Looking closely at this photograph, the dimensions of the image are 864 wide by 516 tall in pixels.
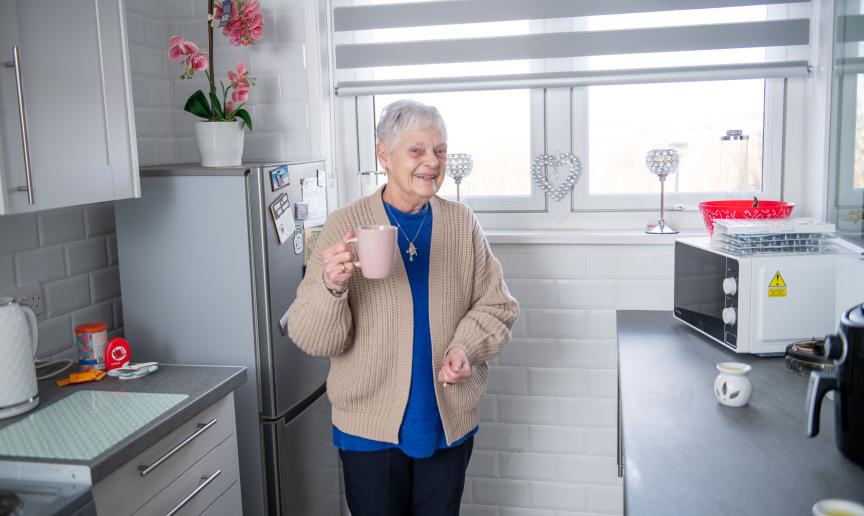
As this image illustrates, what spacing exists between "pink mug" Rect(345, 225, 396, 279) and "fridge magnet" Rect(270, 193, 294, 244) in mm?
664

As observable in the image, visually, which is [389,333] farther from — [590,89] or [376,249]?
[590,89]

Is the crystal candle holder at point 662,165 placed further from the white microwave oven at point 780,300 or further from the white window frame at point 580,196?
the white microwave oven at point 780,300

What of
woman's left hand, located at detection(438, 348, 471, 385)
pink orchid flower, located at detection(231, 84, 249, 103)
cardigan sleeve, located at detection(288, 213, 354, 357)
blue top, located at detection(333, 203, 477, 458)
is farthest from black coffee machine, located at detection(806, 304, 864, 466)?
pink orchid flower, located at detection(231, 84, 249, 103)

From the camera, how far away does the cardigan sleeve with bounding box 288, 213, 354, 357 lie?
1807 mm

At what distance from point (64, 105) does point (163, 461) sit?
86cm

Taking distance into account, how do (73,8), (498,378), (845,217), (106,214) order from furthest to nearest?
(498,378) → (106,214) → (845,217) → (73,8)

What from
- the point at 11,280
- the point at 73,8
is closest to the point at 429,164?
the point at 73,8

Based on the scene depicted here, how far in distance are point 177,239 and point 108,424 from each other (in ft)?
2.23

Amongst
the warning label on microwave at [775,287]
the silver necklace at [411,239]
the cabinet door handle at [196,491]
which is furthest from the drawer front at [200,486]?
the warning label on microwave at [775,287]

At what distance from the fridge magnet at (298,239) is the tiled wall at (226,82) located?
47 cm

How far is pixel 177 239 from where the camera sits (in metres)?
2.22

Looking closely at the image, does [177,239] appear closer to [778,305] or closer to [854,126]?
[778,305]

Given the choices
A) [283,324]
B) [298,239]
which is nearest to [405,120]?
[298,239]

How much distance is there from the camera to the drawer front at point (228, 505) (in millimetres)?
1983
